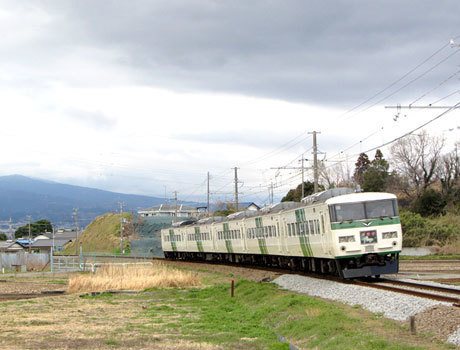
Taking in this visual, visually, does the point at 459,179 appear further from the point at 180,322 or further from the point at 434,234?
the point at 180,322

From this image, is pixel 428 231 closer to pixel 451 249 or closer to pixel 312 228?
pixel 451 249

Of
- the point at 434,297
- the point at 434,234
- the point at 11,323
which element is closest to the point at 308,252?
the point at 434,297

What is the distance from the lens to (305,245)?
27.0 m

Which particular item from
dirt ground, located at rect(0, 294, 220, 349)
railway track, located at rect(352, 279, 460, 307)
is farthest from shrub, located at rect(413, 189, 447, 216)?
dirt ground, located at rect(0, 294, 220, 349)

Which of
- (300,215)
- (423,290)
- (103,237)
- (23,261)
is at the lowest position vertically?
(423,290)

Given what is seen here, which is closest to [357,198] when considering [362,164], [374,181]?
[374,181]

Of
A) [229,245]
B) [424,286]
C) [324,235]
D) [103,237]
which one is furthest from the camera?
[103,237]

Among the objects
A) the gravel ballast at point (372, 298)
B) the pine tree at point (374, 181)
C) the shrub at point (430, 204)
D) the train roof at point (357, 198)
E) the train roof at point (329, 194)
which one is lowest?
the gravel ballast at point (372, 298)

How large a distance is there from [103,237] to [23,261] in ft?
210

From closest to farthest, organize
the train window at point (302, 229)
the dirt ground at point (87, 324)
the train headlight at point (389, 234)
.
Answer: the dirt ground at point (87, 324) → the train headlight at point (389, 234) → the train window at point (302, 229)

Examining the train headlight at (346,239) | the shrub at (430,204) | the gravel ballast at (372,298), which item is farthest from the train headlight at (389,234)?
the shrub at (430,204)

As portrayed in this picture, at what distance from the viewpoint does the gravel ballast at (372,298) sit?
1370 centimetres

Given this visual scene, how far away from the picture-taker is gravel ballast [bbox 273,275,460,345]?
13.7 metres

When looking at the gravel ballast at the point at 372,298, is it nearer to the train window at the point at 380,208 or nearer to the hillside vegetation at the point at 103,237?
the train window at the point at 380,208
